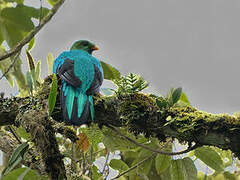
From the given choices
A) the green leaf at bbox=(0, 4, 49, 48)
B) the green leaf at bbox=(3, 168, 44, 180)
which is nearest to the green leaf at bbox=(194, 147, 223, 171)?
the green leaf at bbox=(3, 168, 44, 180)

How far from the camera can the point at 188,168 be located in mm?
2420

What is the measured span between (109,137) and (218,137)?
0.77m

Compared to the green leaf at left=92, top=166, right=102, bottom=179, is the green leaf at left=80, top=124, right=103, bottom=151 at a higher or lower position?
higher

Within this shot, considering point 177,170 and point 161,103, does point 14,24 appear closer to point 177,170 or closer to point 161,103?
point 161,103

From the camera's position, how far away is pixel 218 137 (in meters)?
2.14

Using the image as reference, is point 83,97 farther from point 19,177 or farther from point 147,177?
point 147,177

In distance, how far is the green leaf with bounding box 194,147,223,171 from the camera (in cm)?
243

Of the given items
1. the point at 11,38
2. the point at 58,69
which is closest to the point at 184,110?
the point at 58,69

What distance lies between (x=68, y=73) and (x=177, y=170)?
1013 millimetres

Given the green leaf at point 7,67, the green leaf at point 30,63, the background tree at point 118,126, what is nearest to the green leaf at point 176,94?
the background tree at point 118,126

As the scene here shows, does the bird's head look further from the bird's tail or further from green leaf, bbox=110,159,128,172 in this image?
the bird's tail

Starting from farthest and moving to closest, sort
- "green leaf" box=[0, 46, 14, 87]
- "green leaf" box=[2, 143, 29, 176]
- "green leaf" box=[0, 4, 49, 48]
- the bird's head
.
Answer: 1. the bird's head
2. "green leaf" box=[0, 46, 14, 87]
3. "green leaf" box=[0, 4, 49, 48]
4. "green leaf" box=[2, 143, 29, 176]

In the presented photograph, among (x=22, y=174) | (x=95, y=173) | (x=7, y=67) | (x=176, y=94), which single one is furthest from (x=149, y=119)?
(x=7, y=67)

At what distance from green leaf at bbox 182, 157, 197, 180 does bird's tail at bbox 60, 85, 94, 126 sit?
68 centimetres
